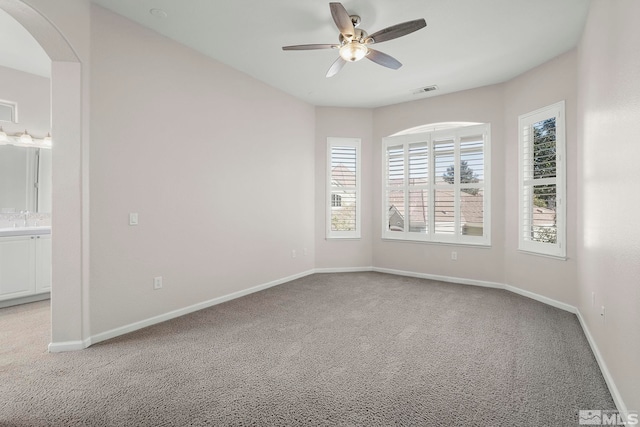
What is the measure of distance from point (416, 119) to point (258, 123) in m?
2.79

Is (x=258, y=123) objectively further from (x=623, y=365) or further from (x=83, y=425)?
(x=623, y=365)

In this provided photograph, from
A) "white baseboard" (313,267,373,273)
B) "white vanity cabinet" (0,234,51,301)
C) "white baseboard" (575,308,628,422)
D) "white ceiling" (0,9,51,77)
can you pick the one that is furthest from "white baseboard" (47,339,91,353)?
"white baseboard" (575,308,628,422)

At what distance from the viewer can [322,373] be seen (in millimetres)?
2289

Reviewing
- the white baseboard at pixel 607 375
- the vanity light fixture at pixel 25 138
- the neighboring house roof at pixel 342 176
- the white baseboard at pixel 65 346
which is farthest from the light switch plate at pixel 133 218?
the white baseboard at pixel 607 375

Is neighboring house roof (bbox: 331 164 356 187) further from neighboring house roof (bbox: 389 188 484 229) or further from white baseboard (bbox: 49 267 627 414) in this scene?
white baseboard (bbox: 49 267 627 414)

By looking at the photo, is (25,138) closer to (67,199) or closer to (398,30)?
(67,199)

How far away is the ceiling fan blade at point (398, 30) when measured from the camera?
249cm

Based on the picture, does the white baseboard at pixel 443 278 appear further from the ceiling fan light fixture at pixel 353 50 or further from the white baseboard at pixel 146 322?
the ceiling fan light fixture at pixel 353 50

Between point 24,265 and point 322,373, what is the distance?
4.10 m

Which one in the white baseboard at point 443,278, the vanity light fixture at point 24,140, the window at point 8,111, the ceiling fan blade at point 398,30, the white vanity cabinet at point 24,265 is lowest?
the white baseboard at point 443,278

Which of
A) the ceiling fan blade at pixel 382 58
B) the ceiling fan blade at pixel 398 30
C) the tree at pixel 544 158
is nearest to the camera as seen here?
the ceiling fan blade at pixel 398 30

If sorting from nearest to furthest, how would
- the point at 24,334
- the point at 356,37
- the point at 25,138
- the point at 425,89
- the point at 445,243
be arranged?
the point at 356,37 → the point at 24,334 → the point at 25,138 → the point at 425,89 → the point at 445,243

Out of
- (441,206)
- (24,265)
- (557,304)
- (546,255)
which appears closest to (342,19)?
(441,206)

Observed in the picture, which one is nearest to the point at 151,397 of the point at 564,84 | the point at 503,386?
the point at 503,386
